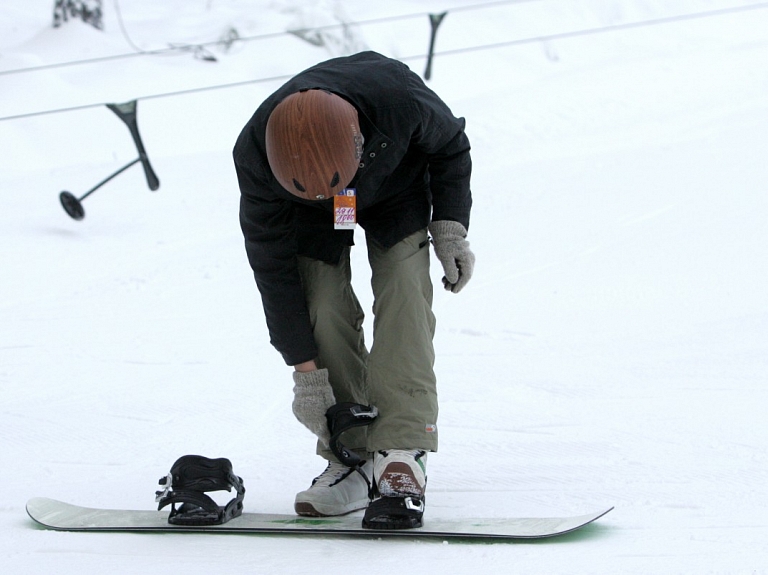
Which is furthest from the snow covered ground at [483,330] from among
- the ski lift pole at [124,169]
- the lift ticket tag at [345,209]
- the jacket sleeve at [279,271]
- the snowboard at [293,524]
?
the lift ticket tag at [345,209]

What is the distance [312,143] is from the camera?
198 centimetres

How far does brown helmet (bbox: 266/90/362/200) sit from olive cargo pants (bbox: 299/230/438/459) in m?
0.41

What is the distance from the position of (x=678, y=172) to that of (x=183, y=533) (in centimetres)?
628

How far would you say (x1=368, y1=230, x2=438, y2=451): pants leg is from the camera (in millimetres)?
2301

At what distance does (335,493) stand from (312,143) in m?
0.99

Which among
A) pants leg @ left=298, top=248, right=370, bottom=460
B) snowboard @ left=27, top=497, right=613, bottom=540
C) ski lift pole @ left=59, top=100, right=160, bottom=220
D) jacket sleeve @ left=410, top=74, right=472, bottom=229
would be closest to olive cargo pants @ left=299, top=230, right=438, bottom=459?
pants leg @ left=298, top=248, right=370, bottom=460

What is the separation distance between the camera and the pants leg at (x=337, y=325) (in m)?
2.45

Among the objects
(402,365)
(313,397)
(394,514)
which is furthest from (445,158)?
(394,514)

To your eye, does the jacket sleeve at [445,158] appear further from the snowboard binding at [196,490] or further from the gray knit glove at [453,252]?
the snowboard binding at [196,490]

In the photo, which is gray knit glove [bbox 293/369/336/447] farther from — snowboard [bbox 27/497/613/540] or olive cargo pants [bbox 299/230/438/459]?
snowboard [bbox 27/497/613/540]

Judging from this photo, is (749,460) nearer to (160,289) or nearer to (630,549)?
(630,549)

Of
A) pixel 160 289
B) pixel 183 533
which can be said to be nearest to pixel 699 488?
pixel 183 533

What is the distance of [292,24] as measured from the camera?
14.0 meters

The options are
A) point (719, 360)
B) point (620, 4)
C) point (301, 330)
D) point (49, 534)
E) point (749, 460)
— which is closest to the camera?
point (49, 534)
